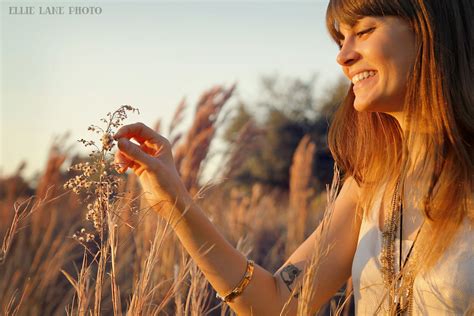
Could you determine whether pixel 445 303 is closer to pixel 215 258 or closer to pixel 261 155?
pixel 215 258

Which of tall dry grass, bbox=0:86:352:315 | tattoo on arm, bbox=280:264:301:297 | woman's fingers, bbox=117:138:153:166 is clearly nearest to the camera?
woman's fingers, bbox=117:138:153:166

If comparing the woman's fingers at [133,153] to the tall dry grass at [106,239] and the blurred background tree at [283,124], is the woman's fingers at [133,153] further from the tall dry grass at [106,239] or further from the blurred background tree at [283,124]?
the blurred background tree at [283,124]

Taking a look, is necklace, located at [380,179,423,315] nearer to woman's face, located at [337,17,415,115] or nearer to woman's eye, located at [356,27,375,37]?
woman's face, located at [337,17,415,115]

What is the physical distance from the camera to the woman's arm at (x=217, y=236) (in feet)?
5.47

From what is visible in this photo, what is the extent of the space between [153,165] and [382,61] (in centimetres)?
77

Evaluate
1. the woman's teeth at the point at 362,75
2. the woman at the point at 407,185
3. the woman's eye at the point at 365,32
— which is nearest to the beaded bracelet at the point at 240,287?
the woman at the point at 407,185

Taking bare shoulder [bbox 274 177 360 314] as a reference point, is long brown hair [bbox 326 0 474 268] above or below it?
above

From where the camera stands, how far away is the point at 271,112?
22516 millimetres

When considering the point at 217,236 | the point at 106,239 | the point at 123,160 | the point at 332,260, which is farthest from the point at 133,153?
the point at 106,239

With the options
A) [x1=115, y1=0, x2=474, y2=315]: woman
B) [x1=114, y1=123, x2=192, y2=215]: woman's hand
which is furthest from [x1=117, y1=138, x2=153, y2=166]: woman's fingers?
[x1=115, y1=0, x2=474, y2=315]: woman

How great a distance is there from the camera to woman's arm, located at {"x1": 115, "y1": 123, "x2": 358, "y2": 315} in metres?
1.67

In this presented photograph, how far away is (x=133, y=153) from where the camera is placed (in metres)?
1.57

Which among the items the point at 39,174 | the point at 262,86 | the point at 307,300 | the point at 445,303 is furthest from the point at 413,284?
the point at 262,86

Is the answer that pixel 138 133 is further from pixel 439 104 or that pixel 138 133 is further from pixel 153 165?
pixel 439 104
